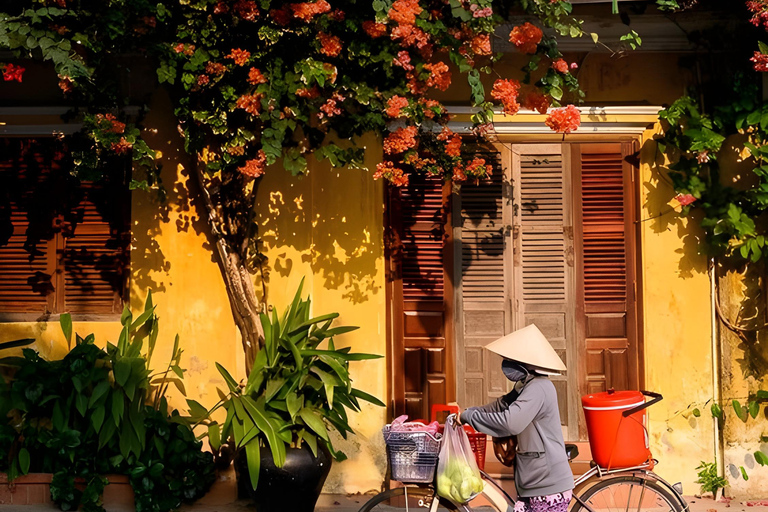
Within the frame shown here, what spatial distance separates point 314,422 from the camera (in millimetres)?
6773

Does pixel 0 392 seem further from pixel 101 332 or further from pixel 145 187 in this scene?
pixel 145 187

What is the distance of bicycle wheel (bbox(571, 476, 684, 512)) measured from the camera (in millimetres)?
5652

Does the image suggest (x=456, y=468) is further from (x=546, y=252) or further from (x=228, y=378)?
(x=546, y=252)

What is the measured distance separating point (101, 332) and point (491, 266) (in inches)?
137

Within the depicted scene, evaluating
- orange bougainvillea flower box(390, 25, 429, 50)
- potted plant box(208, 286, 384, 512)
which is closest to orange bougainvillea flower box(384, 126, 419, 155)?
orange bougainvillea flower box(390, 25, 429, 50)

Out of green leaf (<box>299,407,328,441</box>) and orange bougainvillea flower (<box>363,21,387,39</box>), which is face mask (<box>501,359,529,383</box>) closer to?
green leaf (<box>299,407,328,441</box>)

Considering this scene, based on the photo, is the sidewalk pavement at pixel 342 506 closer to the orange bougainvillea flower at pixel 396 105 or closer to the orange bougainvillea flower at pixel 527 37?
the orange bougainvillea flower at pixel 396 105

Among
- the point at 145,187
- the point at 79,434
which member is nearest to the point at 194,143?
the point at 145,187

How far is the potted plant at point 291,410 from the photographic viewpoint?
669cm

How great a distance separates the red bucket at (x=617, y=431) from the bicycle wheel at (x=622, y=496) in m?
0.15

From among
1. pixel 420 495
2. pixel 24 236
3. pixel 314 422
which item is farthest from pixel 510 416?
pixel 24 236

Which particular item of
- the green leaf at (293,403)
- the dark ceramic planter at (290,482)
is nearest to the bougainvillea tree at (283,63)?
the green leaf at (293,403)

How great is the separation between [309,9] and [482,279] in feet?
9.61

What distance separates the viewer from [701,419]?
7.73 m
